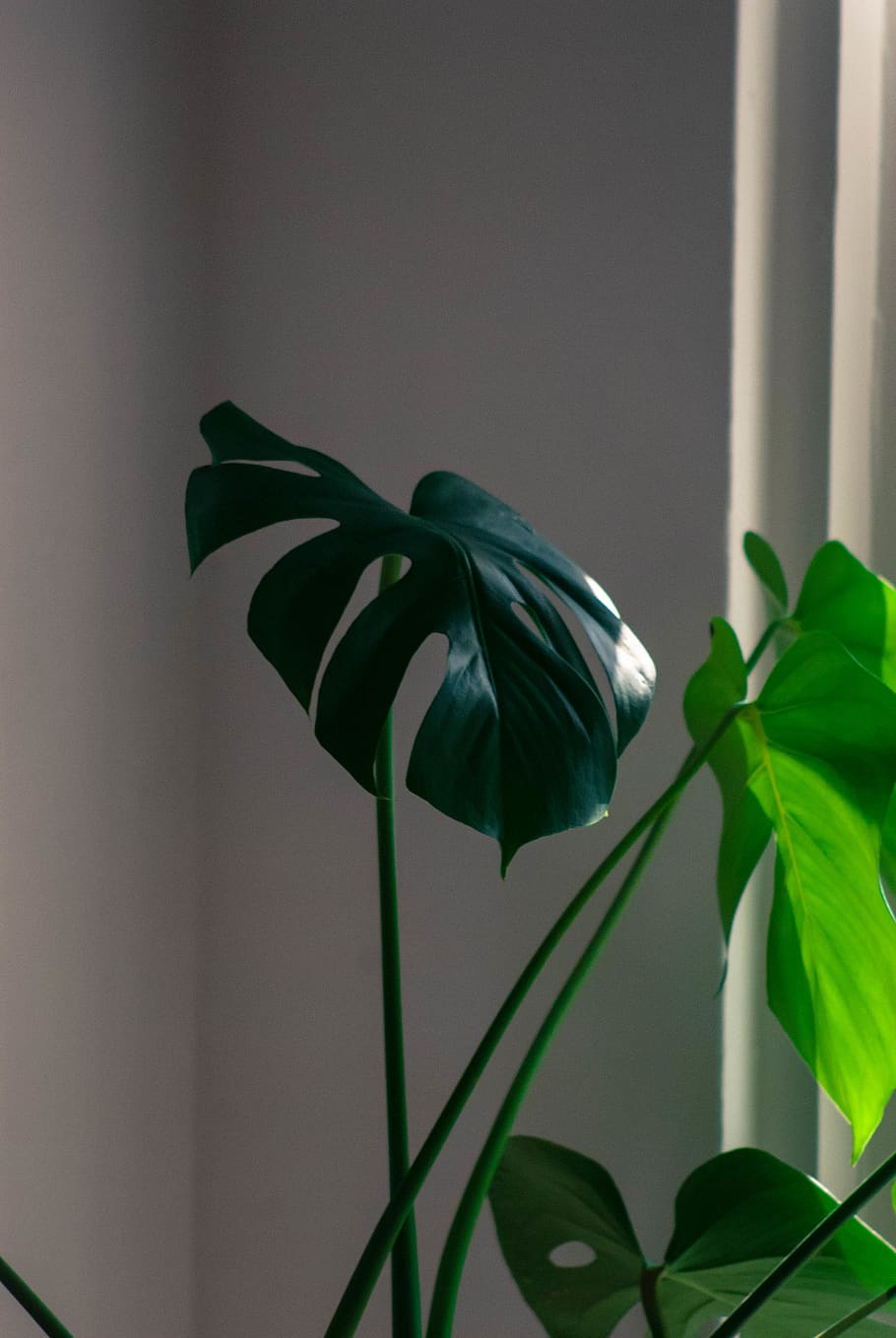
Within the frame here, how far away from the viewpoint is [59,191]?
35.1 inches

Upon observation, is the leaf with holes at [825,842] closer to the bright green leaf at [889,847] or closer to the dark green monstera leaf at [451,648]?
the bright green leaf at [889,847]

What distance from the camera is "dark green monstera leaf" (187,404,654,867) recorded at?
42cm

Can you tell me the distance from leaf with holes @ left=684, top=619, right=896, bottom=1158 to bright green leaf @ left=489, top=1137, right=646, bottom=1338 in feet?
0.57

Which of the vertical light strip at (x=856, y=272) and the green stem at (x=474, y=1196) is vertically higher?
the vertical light strip at (x=856, y=272)

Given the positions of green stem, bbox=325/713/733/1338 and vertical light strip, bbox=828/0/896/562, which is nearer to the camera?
green stem, bbox=325/713/733/1338

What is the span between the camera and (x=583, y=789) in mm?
428

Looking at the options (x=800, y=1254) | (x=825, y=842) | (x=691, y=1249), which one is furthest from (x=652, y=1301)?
(x=825, y=842)

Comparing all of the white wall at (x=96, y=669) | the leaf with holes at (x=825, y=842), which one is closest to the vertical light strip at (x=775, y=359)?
the leaf with holes at (x=825, y=842)

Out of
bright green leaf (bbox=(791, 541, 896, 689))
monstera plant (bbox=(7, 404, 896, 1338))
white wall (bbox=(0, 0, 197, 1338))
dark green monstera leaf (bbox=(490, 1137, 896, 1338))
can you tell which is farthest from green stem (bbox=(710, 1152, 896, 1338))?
white wall (bbox=(0, 0, 197, 1338))

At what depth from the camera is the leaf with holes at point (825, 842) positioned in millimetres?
665

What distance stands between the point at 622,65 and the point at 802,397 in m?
0.28

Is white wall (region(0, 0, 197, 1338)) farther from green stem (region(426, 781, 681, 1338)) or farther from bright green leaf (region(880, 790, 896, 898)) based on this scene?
bright green leaf (region(880, 790, 896, 898))

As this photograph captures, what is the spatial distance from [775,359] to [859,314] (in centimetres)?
9

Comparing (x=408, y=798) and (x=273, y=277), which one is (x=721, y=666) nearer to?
(x=408, y=798)
